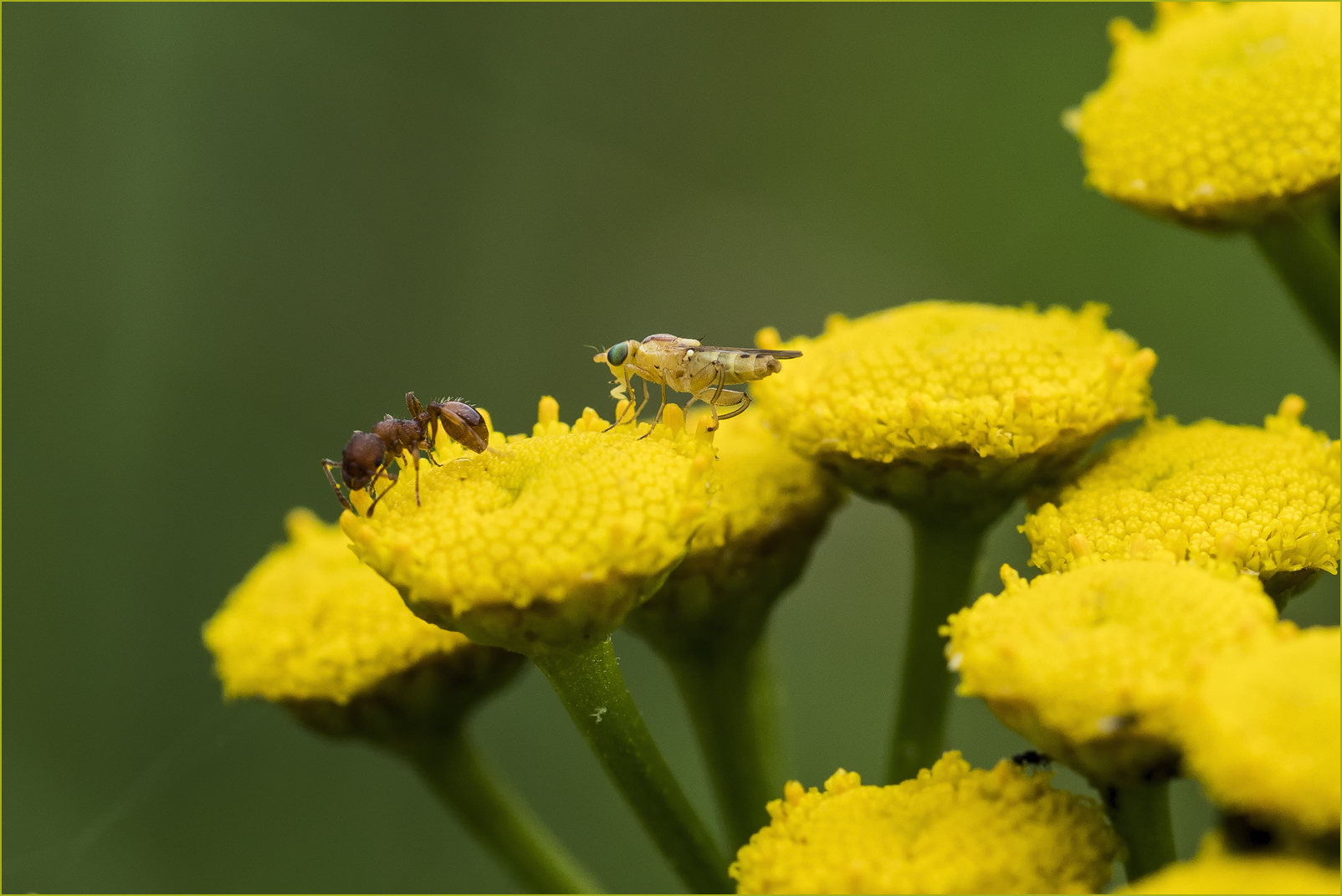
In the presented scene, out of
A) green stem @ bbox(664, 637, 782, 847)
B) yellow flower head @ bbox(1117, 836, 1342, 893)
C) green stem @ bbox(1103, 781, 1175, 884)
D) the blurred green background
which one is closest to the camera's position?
yellow flower head @ bbox(1117, 836, 1342, 893)

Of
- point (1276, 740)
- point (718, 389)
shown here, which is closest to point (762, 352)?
point (718, 389)

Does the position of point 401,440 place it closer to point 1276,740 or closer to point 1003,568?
point 1003,568

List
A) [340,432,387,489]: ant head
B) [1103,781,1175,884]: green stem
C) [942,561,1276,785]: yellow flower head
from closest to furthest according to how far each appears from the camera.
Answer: [942,561,1276,785]: yellow flower head, [1103,781,1175,884]: green stem, [340,432,387,489]: ant head

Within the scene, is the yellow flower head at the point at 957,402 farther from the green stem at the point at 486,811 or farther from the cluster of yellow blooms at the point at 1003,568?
the green stem at the point at 486,811

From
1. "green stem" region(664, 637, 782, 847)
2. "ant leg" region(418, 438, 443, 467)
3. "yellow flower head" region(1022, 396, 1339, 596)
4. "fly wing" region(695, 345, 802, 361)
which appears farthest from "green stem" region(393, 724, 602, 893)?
"yellow flower head" region(1022, 396, 1339, 596)

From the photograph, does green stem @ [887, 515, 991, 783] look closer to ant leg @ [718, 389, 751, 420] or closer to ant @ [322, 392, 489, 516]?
ant leg @ [718, 389, 751, 420]

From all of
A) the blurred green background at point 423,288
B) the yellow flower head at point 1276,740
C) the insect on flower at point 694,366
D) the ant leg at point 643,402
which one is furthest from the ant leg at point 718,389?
the blurred green background at point 423,288

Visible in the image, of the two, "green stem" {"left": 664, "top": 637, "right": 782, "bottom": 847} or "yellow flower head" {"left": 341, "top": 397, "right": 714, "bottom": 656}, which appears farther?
"green stem" {"left": 664, "top": 637, "right": 782, "bottom": 847}
